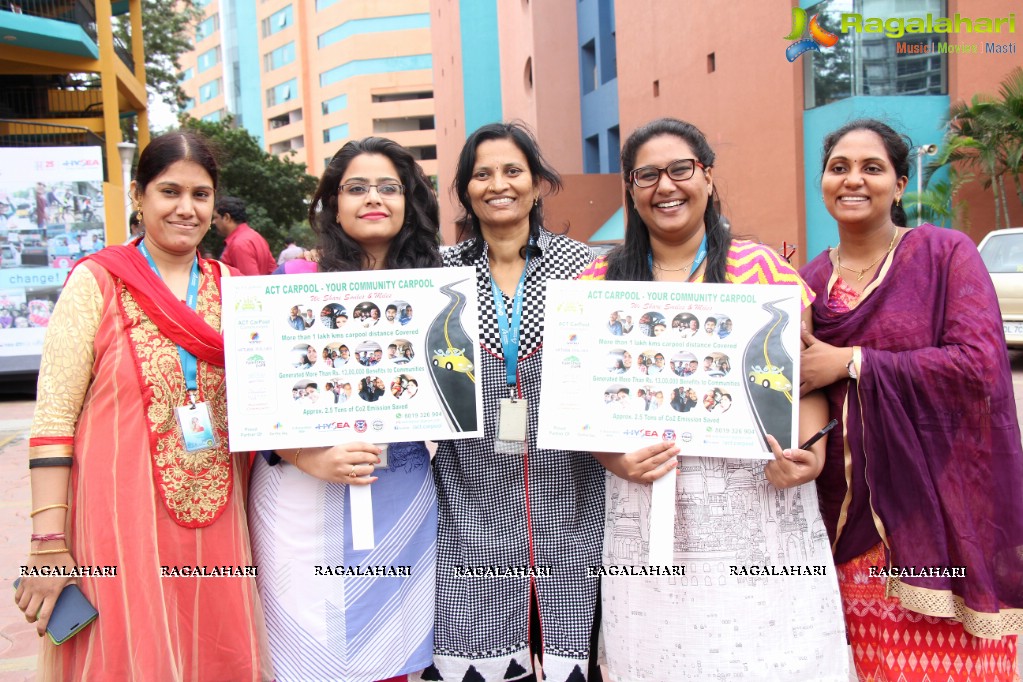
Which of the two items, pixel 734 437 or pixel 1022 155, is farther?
pixel 1022 155

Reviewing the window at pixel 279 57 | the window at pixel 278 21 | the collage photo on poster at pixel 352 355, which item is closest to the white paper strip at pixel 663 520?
the collage photo on poster at pixel 352 355

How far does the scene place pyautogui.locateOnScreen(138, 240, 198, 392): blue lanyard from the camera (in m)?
2.44

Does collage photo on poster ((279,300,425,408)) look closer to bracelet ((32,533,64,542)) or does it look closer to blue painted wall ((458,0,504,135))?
bracelet ((32,533,64,542))

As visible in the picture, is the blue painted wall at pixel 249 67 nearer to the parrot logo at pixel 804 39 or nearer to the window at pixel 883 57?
the parrot logo at pixel 804 39

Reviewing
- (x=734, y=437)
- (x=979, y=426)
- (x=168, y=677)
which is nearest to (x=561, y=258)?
(x=734, y=437)

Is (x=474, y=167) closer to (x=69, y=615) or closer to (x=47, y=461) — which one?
(x=47, y=461)

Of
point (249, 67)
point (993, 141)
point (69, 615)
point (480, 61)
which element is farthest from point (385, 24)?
point (69, 615)

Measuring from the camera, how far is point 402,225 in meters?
2.78

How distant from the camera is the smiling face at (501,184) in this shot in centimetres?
268

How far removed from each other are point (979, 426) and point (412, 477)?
5.63 ft

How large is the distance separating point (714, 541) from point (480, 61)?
39.4 meters

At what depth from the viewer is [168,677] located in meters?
2.37

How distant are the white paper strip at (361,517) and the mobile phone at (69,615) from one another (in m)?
0.75

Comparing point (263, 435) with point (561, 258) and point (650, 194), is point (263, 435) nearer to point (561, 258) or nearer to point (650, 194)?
point (561, 258)
